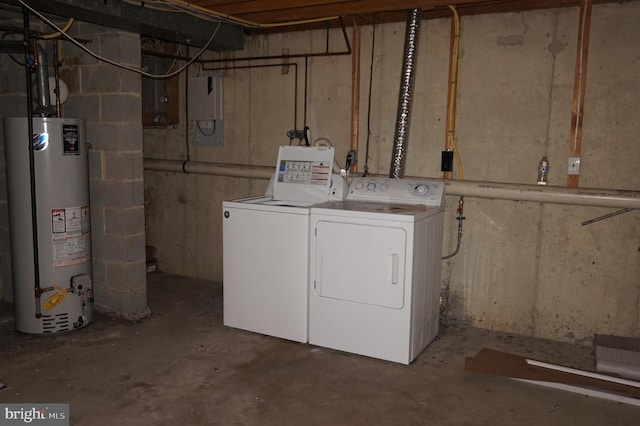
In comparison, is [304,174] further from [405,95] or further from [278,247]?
[405,95]

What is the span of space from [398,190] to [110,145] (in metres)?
2.00

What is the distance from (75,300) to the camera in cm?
354

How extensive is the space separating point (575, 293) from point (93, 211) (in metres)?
3.37

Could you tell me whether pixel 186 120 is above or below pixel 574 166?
above

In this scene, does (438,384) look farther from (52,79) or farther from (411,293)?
(52,79)

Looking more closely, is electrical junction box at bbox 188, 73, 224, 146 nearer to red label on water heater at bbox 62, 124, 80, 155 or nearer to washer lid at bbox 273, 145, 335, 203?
washer lid at bbox 273, 145, 335, 203

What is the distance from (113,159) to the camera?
3.71m

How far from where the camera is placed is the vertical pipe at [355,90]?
3998 mm

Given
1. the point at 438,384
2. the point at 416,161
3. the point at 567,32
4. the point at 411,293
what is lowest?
the point at 438,384

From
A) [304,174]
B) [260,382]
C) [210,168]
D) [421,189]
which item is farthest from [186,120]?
[260,382]

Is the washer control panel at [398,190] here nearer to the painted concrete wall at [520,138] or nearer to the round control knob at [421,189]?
the round control knob at [421,189]

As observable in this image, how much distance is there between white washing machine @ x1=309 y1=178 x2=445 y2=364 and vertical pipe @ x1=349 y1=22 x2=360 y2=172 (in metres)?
0.76

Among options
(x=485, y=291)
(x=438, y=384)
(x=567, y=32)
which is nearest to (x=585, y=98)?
(x=567, y=32)

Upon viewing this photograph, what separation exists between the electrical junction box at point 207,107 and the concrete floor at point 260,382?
1795mm
